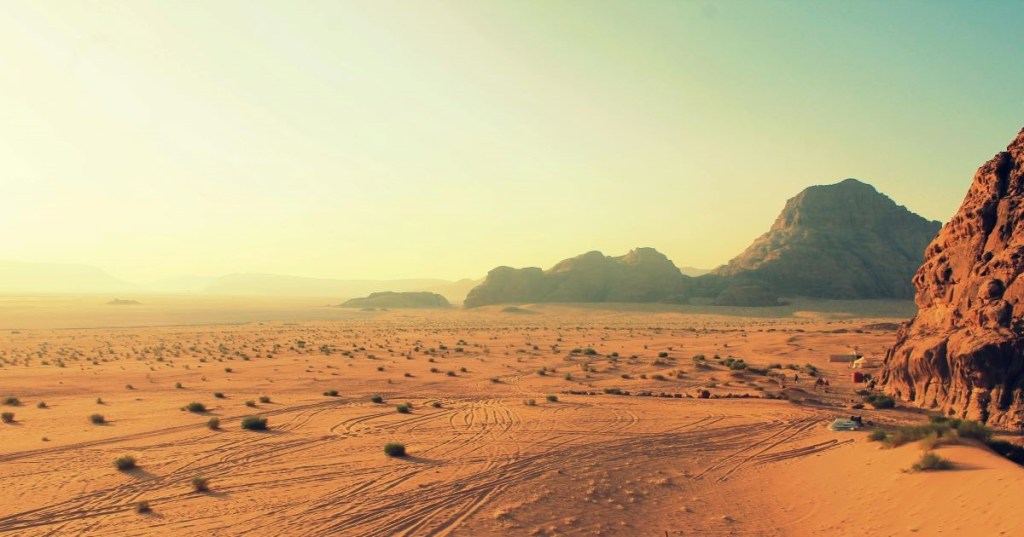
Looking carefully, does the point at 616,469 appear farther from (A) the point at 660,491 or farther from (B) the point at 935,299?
A: (B) the point at 935,299

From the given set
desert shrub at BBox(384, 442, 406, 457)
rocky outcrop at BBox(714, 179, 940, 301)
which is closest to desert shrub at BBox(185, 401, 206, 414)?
desert shrub at BBox(384, 442, 406, 457)

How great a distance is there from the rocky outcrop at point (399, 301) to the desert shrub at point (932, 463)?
138m

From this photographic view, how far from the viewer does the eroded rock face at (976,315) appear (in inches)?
748

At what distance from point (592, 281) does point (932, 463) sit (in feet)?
372

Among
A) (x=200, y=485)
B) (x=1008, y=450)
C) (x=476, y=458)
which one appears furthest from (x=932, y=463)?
(x=200, y=485)

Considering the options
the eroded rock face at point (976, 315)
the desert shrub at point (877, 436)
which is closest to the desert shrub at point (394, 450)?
the desert shrub at point (877, 436)

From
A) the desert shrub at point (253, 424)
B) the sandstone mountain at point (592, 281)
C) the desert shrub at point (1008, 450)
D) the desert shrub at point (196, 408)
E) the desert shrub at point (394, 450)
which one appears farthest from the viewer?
the sandstone mountain at point (592, 281)

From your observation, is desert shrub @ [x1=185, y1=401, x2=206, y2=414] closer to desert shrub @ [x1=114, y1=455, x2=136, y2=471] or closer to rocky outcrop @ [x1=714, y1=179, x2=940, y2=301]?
desert shrub @ [x1=114, y1=455, x2=136, y2=471]

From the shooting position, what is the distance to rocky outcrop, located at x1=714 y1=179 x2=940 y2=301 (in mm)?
108875

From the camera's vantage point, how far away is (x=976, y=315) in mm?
20734

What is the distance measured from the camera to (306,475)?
14398mm

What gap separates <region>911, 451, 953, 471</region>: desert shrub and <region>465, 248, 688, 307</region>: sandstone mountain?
10408cm

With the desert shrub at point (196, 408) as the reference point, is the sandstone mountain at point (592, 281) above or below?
above

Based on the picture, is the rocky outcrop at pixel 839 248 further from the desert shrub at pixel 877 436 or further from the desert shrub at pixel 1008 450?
the desert shrub at pixel 1008 450
